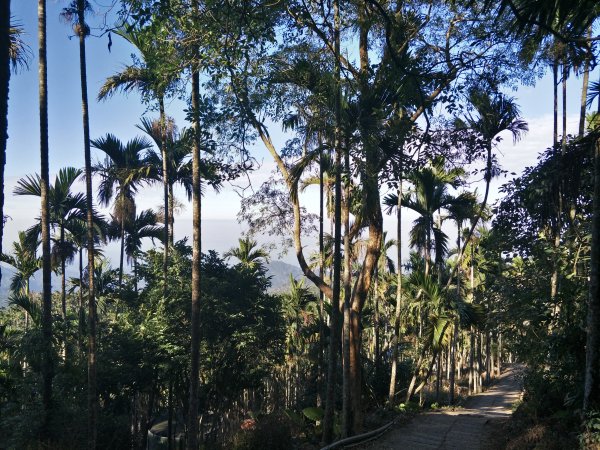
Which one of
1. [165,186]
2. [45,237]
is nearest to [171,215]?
[165,186]

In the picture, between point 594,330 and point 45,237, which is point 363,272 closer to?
point 594,330

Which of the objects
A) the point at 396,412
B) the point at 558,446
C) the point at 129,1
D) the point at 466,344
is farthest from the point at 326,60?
the point at 466,344

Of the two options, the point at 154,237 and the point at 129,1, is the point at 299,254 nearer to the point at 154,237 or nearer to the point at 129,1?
the point at 129,1

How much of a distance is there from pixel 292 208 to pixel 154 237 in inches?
508

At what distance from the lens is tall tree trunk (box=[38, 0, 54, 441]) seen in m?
15.1

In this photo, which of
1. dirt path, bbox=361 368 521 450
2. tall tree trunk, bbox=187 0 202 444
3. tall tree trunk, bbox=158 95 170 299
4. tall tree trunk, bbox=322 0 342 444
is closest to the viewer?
tall tree trunk, bbox=322 0 342 444

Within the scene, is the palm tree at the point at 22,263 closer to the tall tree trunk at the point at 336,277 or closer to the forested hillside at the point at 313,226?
the forested hillside at the point at 313,226

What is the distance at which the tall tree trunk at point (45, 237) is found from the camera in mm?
15086

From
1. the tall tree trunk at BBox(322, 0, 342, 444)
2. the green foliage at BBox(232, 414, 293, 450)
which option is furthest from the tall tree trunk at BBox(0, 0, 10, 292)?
the green foliage at BBox(232, 414, 293, 450)

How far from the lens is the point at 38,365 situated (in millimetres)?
17125

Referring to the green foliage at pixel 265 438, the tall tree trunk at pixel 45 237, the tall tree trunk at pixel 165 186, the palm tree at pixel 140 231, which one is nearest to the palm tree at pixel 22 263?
the palm tree at pixel 140 231

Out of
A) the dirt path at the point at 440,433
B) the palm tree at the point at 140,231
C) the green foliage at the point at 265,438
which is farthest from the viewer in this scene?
the palm tree at the point at 140,231

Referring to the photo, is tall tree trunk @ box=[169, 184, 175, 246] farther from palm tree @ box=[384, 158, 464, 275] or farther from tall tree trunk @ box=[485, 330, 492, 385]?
tall tree trunk @ box=[485, 330, 492, 385]

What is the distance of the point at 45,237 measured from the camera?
15.8 metres
